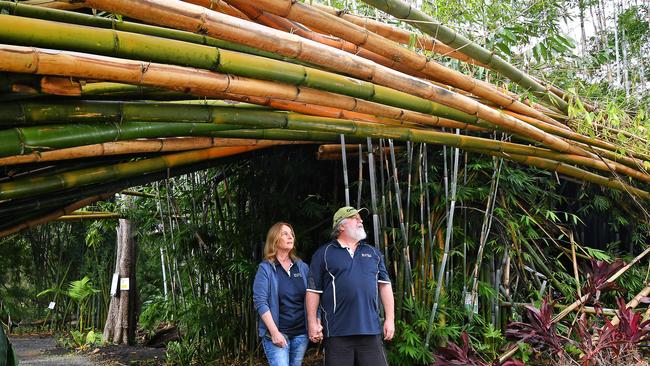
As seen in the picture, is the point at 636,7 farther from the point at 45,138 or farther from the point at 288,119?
the point at 45,138

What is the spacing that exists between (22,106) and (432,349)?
2.45m

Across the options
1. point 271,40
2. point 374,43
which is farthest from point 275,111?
point 271,40

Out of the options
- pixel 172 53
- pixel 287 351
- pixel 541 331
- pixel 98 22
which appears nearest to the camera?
pixel 172 53

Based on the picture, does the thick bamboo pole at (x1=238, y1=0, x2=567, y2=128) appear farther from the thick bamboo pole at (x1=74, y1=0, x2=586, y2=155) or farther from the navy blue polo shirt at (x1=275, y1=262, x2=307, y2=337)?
the navy blue polo shirt at (x1=275, y1=262, x2=307, y2=337)

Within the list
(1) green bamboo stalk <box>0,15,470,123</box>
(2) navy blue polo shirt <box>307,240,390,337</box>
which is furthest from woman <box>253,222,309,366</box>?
(1) green bamboo stalk <box>0,15,470,123</box>

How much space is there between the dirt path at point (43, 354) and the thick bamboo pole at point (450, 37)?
4021 millimetres

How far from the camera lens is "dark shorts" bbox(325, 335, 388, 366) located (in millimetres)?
2580

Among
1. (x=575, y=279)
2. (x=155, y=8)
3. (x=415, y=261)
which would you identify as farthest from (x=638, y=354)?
(x=155, y=8)

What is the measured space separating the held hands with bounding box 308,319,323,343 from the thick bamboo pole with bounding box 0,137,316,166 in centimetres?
85

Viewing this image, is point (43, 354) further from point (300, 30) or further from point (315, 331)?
point (300, 30)

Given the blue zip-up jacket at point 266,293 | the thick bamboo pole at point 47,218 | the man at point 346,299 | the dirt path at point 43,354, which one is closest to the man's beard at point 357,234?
the man at point 346,299

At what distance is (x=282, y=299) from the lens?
2.72m

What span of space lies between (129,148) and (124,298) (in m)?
4.20

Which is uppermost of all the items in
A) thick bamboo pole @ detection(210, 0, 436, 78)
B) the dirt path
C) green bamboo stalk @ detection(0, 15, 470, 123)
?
thick bamboo pole @ detection(210, 0, 436, 78)
